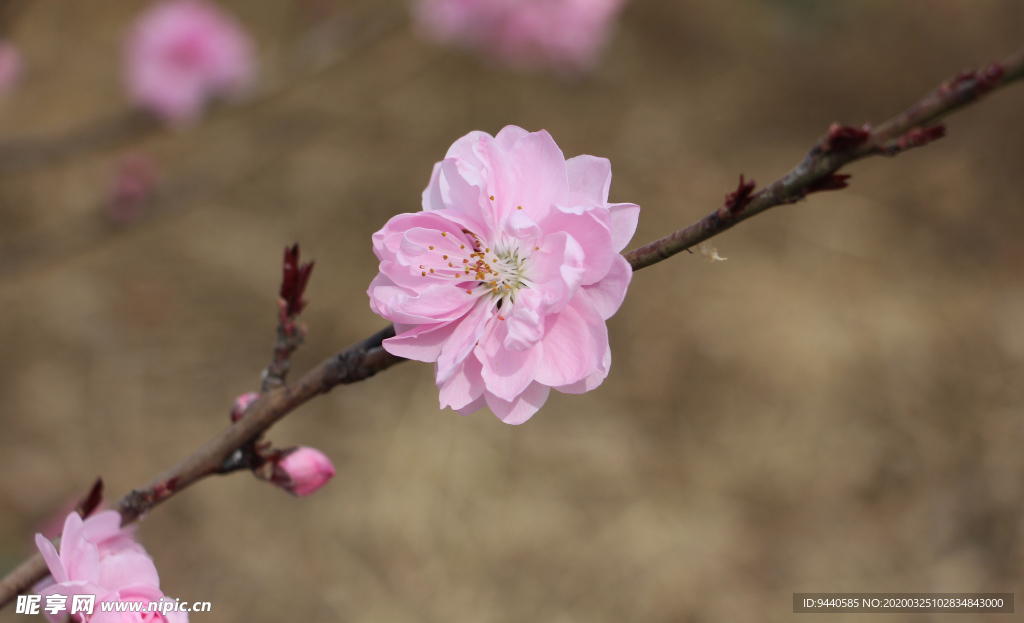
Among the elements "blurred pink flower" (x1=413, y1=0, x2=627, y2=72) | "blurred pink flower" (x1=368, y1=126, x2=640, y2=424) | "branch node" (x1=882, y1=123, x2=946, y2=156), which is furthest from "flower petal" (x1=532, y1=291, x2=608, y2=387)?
"blurred pink flower" (x1=413, y1=0, x2=627, y2=72)

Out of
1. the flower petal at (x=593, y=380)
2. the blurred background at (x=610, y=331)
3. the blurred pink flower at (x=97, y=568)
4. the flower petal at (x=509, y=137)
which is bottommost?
the blurred pink flower at (x=97, y=568)

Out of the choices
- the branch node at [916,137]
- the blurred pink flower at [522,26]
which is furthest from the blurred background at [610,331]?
the branch node at [916,137]

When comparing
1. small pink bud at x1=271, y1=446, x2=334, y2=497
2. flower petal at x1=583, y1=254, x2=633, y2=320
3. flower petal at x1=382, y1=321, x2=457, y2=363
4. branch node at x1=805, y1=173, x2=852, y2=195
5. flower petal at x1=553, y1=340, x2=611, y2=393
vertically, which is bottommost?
small pink bud at x1=271, y1=446, x2=334, y2=497

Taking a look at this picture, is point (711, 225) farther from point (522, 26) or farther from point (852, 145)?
point (522, 26)

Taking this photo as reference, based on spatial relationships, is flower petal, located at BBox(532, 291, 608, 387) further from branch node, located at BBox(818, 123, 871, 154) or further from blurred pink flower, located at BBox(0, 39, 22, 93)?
blurred pink flower, located at BBox(0, 39, 22, 93)

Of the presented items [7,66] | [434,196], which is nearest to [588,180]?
[434,196]

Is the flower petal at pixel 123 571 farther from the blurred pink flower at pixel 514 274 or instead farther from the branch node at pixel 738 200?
the branch node at pixel 738 200
